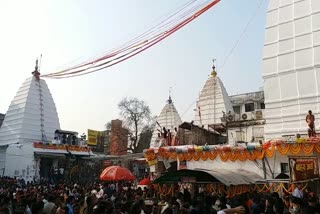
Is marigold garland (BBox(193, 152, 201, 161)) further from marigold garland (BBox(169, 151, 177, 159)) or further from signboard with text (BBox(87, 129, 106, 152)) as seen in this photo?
signboard with text (BBox(87, 129, 106, 152))

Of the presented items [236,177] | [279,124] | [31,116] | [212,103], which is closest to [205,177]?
[236,177]

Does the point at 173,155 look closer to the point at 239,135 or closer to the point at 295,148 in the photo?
the point at 239,135

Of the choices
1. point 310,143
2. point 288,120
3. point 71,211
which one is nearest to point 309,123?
point 310,143

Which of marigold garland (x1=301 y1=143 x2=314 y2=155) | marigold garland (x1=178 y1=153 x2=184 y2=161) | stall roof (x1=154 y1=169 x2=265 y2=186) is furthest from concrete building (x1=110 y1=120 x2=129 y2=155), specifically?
marigold garland (x1=301 y1=143 x2=314 y2=155)

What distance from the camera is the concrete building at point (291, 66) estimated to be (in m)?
18.2

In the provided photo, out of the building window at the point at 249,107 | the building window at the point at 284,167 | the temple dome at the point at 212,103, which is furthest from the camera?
the building window at the point at 249,107

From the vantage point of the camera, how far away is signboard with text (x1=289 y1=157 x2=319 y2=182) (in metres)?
13.5

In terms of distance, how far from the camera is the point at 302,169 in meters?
13.8

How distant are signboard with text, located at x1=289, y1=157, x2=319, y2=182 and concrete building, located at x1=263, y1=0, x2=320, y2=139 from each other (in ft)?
13.4

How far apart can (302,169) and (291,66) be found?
7.07 m

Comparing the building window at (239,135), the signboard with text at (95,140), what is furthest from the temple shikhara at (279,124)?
the signboard with text at (95,140)

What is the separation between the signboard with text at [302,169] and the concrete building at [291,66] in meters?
4.09

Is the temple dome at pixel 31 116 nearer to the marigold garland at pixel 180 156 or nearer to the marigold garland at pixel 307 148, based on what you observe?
the marigold garland at pixel 180 156

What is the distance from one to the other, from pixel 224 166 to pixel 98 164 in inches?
773
